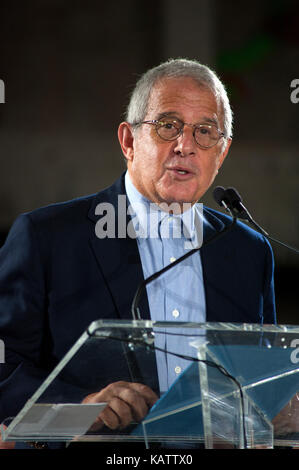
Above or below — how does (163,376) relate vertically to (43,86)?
below

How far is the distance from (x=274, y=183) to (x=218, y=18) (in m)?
1.45

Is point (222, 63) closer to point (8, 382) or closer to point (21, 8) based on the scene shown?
point (21, 8)

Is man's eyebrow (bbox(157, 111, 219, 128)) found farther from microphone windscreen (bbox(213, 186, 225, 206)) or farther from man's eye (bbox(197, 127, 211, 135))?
microphone windscreen (bbox(213, 186, 225, 206))

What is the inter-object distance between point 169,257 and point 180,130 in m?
0.37

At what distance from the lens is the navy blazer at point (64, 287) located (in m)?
1.65

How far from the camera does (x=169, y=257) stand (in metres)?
1.88

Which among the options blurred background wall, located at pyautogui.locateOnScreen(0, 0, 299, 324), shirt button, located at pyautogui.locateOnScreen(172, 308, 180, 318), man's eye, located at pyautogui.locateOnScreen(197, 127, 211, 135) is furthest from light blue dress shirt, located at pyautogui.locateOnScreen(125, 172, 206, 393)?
blurred background wall, located at pyautogui.locateOnScreen(0, 0, 299, 324)

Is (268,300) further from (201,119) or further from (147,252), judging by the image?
(201,119)

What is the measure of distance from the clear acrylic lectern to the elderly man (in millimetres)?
368

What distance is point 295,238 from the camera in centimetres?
485

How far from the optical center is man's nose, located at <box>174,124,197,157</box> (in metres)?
1.84

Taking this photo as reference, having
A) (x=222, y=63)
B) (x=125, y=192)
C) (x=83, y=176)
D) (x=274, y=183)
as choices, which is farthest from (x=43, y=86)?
(x=125, y=192)

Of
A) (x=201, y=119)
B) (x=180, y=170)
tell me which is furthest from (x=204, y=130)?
(x=180, y=170)

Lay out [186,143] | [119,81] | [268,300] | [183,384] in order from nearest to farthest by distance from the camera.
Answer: [183,384] → [186,143] → [268,300] → [119,81]
